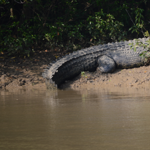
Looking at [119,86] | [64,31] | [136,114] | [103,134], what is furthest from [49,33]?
[103,134]

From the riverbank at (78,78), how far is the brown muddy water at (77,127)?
257cm

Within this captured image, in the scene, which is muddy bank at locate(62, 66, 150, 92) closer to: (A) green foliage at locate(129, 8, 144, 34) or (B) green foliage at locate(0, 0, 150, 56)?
(A) green foliage at locate(129, 8, 144, 34)

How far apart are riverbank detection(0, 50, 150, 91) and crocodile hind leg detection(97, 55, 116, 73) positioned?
163 mm

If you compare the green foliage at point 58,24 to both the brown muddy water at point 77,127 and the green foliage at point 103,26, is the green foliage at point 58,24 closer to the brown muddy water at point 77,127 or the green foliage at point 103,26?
the green foliage at point 103,26

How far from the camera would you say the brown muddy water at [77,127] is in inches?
81.2

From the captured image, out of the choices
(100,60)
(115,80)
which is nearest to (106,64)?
(100,60)

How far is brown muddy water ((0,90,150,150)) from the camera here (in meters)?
2.06

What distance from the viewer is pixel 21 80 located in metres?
7.00

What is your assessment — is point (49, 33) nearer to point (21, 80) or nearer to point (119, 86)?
point (21, 80)

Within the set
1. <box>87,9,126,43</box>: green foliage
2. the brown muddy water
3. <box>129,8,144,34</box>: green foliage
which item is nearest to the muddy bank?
<box>129,8,144,34</box>: green foliage

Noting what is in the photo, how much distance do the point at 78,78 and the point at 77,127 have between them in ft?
15.1

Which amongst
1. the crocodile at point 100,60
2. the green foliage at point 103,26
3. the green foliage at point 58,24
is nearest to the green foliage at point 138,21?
the green foliage at point 58,24

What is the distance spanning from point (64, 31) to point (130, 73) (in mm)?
3456

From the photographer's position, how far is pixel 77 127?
257cm
